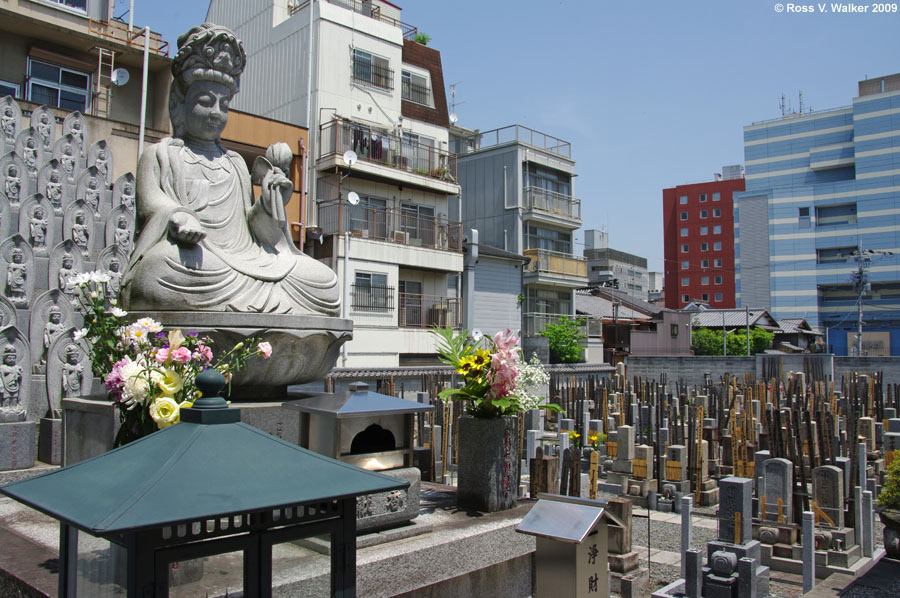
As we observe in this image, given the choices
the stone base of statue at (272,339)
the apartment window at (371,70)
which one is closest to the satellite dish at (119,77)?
the apartment window at (371,70)

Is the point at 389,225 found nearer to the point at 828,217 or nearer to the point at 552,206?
the point at 552,206

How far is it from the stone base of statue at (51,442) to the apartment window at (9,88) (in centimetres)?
1408

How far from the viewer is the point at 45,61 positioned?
1814 centimetres

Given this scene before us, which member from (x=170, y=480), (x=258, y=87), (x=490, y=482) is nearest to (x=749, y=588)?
(x=490, y=482)

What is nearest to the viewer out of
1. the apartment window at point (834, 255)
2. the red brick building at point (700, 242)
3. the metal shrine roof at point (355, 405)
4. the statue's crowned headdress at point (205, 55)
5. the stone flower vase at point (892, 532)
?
the metal shrine roof at point (355, 405)

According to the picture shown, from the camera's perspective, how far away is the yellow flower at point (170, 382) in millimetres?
3951

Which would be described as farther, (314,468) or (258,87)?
(258,87)

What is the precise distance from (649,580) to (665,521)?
2.80 meters

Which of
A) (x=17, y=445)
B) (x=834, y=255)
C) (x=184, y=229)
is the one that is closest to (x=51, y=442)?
(x=17, y=445)

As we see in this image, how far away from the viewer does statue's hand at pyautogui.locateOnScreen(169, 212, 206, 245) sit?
19.7 feet

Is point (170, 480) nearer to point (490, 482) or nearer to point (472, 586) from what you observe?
point (472, 586)

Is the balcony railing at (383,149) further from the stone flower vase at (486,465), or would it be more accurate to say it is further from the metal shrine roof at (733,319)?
the metal shrine roof at (733,319)

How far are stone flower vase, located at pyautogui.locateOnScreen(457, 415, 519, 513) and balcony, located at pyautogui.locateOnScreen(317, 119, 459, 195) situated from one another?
53.0ft

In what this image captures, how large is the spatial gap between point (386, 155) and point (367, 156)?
103 cm
